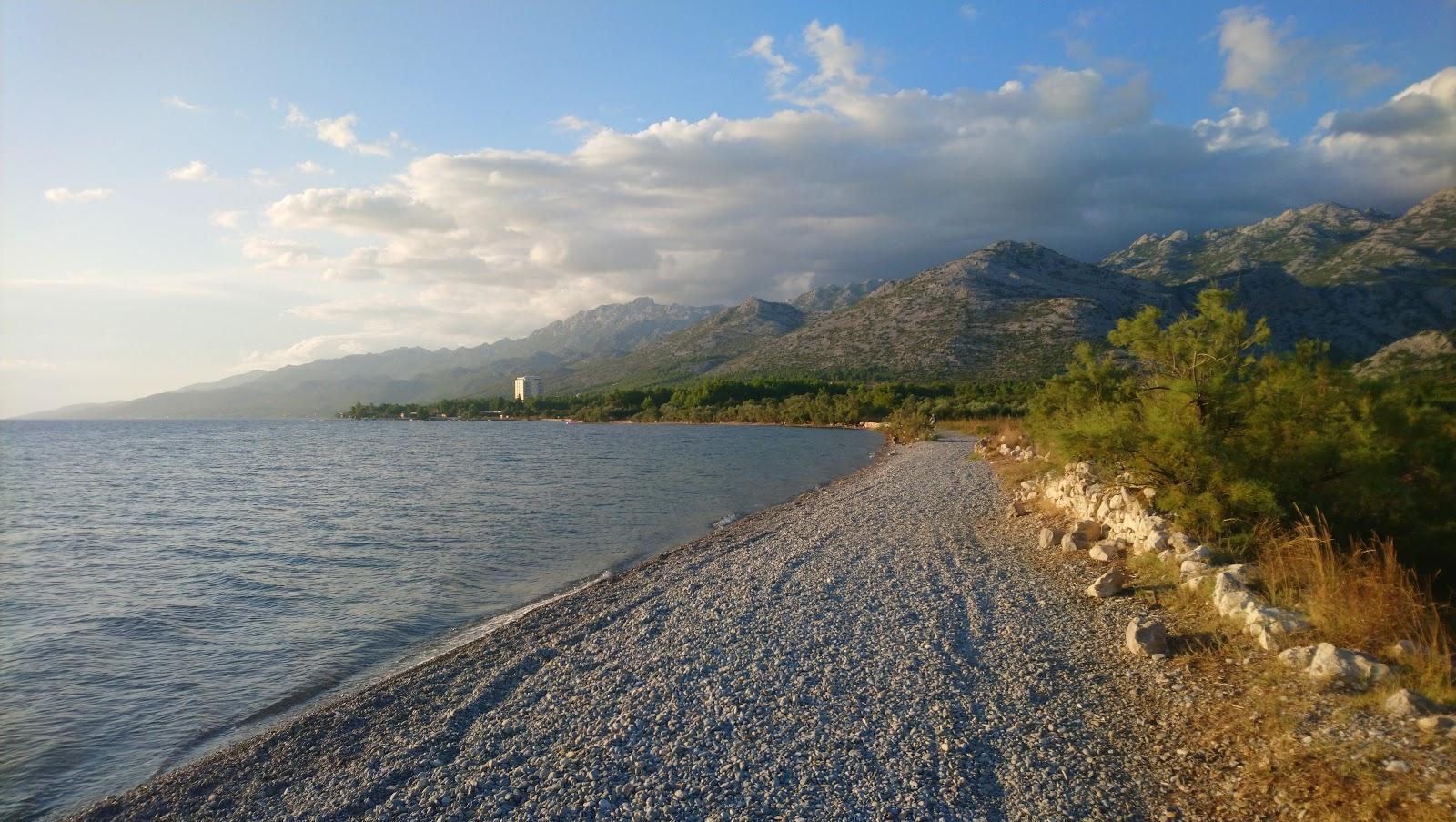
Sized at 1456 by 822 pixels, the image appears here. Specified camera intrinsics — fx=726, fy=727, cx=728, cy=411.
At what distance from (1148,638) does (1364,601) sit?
94.2 inches

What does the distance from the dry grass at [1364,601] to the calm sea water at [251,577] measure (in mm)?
14031

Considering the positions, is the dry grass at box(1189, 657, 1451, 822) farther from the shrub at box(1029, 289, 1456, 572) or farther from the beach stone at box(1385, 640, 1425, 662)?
the shrub at box(1029, 289, 1456, 572)

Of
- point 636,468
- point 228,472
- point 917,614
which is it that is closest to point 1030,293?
point 636,468

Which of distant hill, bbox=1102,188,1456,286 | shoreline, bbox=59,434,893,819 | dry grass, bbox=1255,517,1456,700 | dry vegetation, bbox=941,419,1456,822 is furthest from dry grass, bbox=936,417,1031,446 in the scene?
Result: distant hill, bbox=1102,188,1456,286

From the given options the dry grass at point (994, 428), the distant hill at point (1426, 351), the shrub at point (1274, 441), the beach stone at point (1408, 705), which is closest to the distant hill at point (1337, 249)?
the dry grass at point (994, 428)

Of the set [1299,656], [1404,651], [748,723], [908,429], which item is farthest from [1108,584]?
[908,429]

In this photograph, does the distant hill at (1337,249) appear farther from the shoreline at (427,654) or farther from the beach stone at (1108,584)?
the shoreline at (427,654)

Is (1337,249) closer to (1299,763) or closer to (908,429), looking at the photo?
(908,429)

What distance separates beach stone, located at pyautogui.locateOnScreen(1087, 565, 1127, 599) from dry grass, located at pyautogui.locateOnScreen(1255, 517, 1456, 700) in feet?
7.12

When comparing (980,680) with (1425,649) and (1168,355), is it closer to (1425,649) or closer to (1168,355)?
(1425,649)

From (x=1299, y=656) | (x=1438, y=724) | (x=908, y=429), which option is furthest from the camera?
(x=908, y=429)

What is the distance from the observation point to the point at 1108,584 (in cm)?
1259

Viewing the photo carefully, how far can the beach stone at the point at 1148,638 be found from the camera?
9.84 meters

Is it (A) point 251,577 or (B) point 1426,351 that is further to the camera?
(B) point 1426,351
